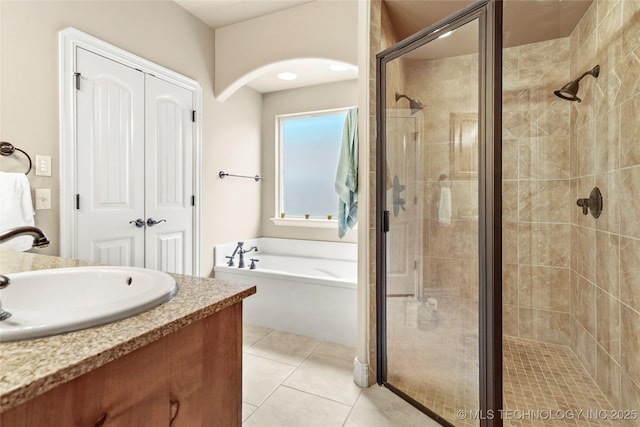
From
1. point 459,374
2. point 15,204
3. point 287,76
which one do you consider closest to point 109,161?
point 15,204

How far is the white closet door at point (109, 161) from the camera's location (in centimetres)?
197

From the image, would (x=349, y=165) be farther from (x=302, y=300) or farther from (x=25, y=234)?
(x=25, y=234)

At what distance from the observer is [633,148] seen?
1513 millimetres

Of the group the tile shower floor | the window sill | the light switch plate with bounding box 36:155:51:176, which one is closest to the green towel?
the tile shower floor

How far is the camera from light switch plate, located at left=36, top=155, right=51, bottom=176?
1771mm

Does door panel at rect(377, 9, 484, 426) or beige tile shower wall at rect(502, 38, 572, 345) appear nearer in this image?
door panel at rect(377, 9, 484, 426)

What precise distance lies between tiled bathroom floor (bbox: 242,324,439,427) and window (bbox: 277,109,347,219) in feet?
5.33

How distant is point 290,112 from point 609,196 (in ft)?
9.73

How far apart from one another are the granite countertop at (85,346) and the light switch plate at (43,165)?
62.4 inches

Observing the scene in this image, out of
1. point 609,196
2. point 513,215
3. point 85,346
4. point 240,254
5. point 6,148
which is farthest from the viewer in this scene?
point 240,254

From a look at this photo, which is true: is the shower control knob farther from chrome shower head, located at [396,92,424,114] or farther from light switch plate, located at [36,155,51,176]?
light switch plate, located at [36,155,51,176]

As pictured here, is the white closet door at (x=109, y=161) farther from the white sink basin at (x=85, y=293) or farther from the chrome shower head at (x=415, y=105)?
the chrome shower head at (x=415, y=105)

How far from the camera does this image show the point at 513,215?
7.77 feet

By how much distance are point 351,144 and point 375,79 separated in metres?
0.43
